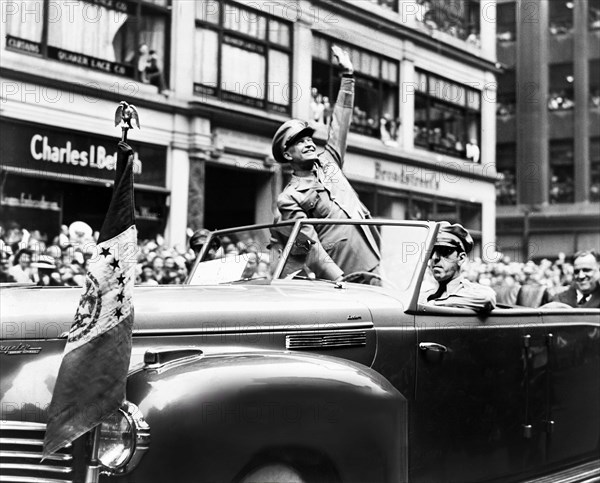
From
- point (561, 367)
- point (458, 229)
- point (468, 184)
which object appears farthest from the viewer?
point (468, 184)

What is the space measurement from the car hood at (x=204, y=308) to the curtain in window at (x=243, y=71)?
46.1 ft

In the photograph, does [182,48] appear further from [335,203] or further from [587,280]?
[335,203]

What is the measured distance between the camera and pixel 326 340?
3502 mm

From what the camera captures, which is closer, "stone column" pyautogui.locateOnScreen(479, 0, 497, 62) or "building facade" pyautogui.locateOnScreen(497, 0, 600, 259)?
"stone column" pyautogui.locateOnScreen(479, 0, 497, 62)

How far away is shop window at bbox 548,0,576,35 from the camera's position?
3334 centimetres

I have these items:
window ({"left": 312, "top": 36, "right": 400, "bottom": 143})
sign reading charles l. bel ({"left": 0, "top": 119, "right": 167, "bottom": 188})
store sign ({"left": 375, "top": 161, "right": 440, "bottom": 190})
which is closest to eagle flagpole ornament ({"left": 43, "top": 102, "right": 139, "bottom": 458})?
sign reading charles l. bel ({"left": 0, "top": 119, "right": 167, "bottom": 188})

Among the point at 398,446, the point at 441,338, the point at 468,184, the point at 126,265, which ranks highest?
the point at 468,184

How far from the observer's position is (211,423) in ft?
9.41

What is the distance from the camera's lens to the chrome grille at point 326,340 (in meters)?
3.43

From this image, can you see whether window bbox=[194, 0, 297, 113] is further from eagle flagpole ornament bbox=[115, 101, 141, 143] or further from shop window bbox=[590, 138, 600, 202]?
shop window bbox=[590, 138, 600, 202]

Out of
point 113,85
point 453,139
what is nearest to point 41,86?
point 113,85

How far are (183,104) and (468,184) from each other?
1176 cm

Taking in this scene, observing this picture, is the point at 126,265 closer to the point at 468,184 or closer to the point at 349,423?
the point at 349,423

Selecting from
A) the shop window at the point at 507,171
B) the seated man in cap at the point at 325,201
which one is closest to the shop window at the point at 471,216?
the shop window at the point at 507,171
